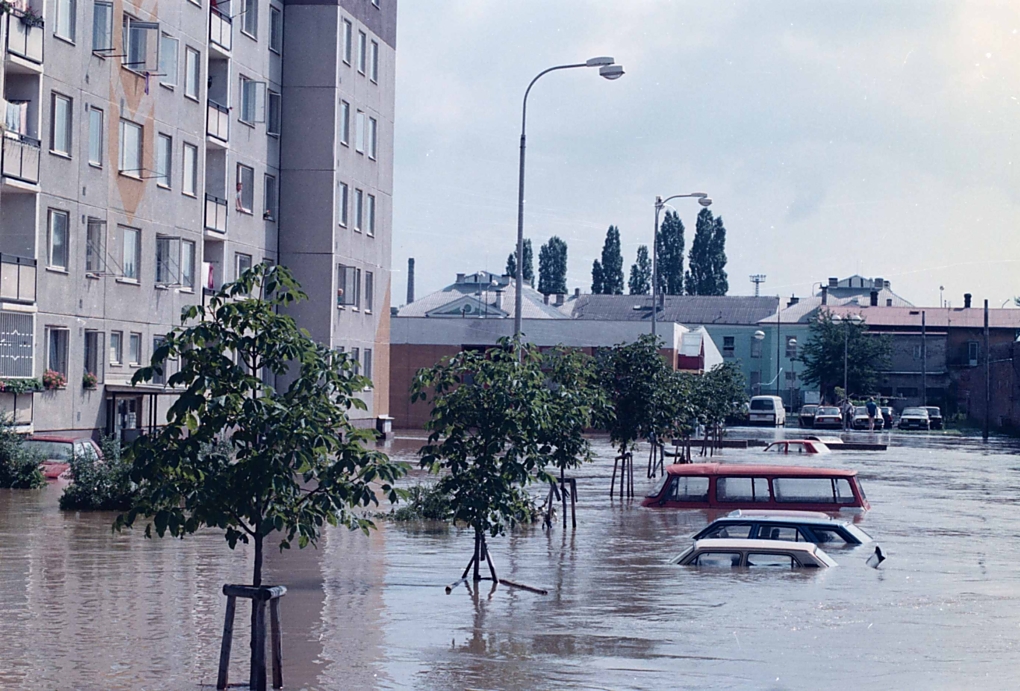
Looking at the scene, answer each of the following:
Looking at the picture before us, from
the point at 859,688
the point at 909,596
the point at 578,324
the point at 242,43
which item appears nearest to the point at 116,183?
the point at 242,43

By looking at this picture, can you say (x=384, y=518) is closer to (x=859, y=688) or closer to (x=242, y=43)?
(x=859, y=688)

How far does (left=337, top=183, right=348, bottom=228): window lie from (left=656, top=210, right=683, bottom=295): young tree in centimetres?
7708

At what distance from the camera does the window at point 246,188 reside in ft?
151

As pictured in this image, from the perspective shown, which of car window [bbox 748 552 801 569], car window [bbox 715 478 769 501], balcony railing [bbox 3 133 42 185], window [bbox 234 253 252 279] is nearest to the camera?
car window [bbox 748 552 801 569]

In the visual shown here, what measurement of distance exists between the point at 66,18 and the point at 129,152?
4.44m

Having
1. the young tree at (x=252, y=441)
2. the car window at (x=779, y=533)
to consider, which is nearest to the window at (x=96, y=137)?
the car window at (x=779, y=533)

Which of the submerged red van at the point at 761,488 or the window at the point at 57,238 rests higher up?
the window at the point at 57,238

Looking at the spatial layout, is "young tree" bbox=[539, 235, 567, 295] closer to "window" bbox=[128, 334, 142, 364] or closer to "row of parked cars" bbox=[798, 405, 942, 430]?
"row of parked cars" bbox=[798, 405, 942, 430]

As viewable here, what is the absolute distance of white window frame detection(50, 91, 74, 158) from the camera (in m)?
33.9

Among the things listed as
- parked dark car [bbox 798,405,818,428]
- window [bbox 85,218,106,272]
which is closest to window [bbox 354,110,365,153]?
window [bbox 85,218,106,272]

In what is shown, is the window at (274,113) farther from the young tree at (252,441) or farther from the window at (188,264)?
the young tree at (252,441)

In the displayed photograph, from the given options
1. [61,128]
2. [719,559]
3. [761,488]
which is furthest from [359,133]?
[719,559]

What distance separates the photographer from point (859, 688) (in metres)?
11.5

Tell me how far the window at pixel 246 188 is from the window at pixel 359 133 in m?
6.07
